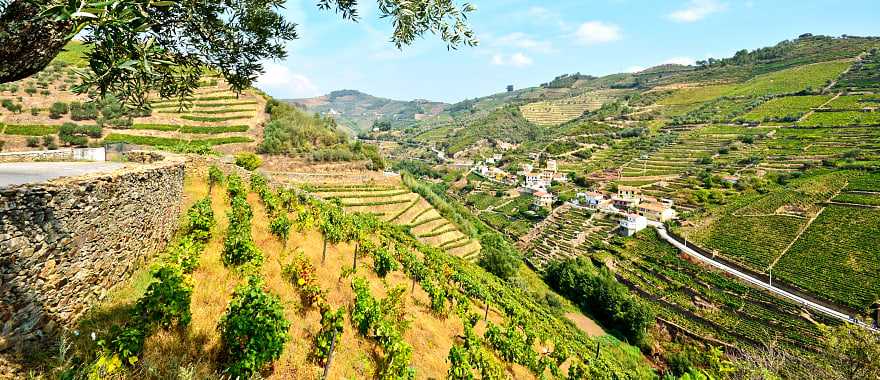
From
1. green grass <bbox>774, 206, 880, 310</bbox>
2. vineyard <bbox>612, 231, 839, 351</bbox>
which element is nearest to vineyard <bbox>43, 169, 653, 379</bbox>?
vineyard <bbox>612, 231, 839, 351</bbox>

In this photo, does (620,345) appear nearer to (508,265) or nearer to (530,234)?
(508,265)

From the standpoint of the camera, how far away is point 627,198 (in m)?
63.7

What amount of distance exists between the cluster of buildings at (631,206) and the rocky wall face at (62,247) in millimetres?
59833

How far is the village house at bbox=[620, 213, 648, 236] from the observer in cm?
5406

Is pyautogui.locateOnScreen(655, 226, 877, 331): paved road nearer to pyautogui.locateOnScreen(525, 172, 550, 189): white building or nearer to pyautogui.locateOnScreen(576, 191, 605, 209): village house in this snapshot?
pyautogui.locateOnScreen(576, 191, 605, 209): village house

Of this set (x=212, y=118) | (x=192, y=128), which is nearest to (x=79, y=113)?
(x=192, y=128)

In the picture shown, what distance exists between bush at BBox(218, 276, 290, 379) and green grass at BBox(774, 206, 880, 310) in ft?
151

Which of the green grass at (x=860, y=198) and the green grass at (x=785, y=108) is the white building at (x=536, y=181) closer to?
the green grass at (x=860, y=198)

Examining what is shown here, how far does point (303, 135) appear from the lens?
1828 inches

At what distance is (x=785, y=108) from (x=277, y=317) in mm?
121230

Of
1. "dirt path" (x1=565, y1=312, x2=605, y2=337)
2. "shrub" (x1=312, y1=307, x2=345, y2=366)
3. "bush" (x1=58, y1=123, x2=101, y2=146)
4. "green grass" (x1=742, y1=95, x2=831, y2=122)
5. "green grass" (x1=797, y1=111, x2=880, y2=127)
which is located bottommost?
"dirt path" (x1=565, y1=312, x2=605, y2=337)

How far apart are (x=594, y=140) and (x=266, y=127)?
99.7 m

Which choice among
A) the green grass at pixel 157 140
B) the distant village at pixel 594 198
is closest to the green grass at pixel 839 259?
the distant village at pixel 594 198

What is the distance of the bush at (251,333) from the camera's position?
5.89m
